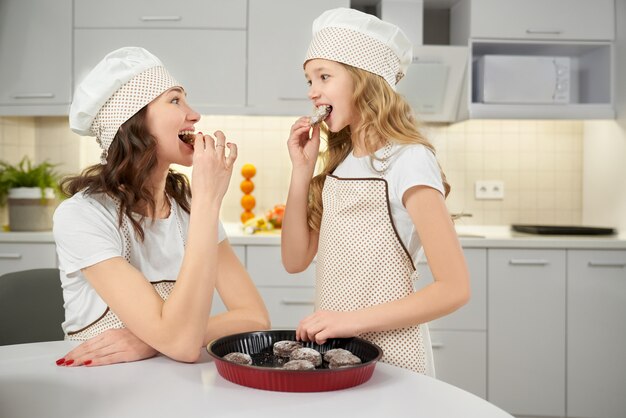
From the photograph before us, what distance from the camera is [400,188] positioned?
1.42 m

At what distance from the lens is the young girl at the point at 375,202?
1337 mm

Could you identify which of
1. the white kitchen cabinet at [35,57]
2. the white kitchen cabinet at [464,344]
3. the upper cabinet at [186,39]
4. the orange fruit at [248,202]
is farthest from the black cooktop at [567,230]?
the white kitchen cabinet at [35,57]

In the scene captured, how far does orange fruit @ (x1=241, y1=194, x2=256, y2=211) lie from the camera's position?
370 centimetres

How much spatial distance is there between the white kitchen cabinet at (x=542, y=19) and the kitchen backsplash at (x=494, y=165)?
531 millimetres

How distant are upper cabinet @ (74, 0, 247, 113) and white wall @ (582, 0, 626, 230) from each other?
1.85 meters

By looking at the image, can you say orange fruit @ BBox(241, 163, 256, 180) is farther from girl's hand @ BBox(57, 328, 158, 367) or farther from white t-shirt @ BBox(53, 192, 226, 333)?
girl's hand @ BBox(57, 328, 158, 367)

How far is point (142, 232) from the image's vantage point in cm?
153

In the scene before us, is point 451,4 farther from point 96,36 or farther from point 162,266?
point 162,266

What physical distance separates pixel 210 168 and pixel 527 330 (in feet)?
7.52

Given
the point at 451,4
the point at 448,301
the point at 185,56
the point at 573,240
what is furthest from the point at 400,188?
the point at 451,4

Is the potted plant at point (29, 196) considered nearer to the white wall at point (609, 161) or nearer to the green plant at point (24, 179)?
the green plant at point (24, 179)

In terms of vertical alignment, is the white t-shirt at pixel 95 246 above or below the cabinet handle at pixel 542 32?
below

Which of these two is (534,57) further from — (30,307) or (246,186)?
(30,307)

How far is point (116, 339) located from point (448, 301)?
0.62 m
